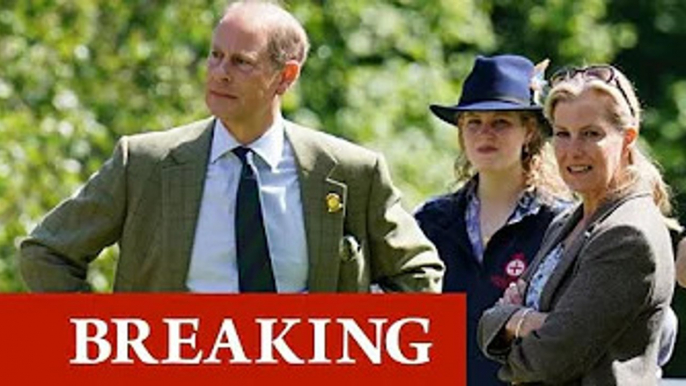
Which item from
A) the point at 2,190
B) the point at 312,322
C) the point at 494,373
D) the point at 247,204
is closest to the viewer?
the point at 312,322

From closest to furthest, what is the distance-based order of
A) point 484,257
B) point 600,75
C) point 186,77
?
point 600,75 → point 484,257 → point 186,77

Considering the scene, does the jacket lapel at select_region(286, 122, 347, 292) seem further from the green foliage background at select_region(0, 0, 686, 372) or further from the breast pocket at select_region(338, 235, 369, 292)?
the green foliage background at select_region(0, 0, 686, 372)

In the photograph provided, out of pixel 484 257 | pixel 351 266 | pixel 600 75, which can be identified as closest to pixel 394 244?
pixel 351 266

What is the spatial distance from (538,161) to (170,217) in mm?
1323

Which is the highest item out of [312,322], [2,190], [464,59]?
[464,59]

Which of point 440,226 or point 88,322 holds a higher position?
point 440,226

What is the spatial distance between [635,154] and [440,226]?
1336 mm

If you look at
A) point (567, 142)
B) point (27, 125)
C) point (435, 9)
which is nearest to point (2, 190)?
point (27, 125)

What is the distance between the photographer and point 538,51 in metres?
16.9

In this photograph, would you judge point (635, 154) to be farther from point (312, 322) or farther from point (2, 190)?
point (2, 190)

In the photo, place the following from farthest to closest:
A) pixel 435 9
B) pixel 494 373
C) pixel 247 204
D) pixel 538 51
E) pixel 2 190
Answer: pixel 538 51 → pixel 435 9 → pixel 2 190 → pixel 494 373 → pixel 247 204

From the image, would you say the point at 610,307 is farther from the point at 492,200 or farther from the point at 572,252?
the point at 492,200

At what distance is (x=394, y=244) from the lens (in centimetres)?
665

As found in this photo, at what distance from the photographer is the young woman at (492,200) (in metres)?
7.18
